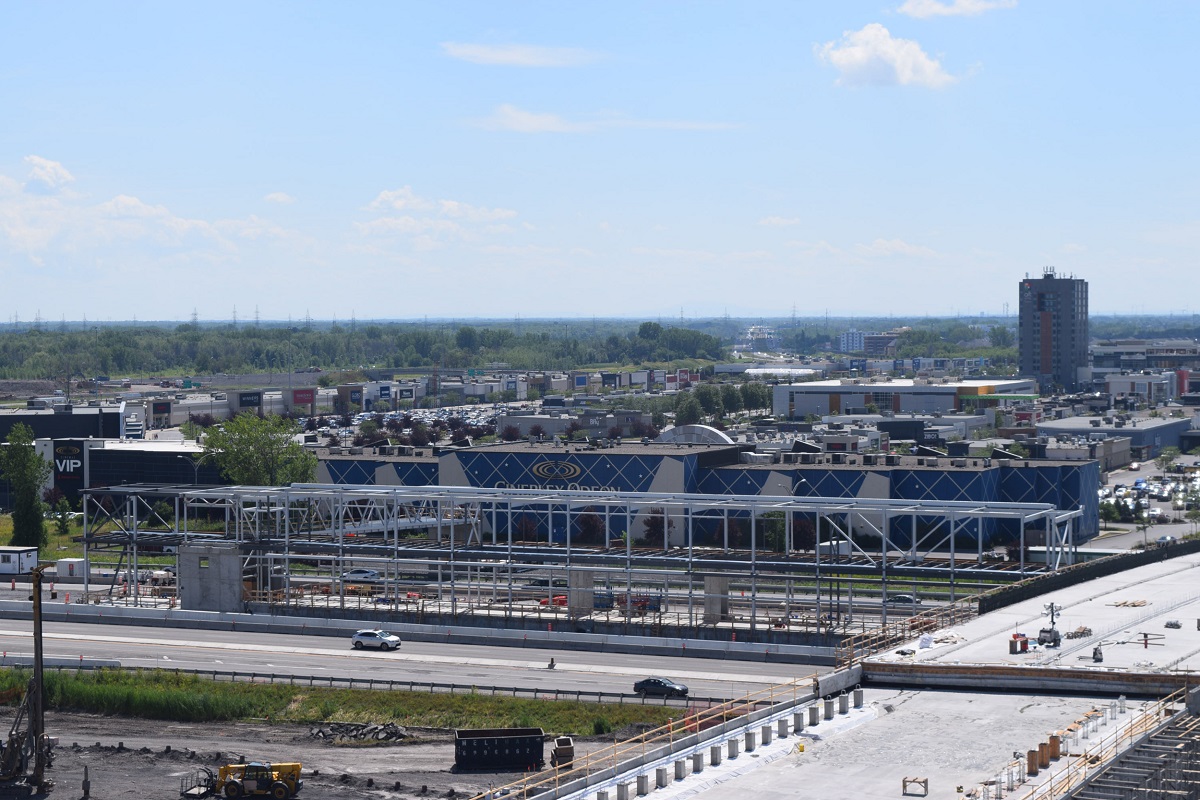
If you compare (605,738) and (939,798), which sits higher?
(939,798)

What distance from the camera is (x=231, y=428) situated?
9450 centimetres

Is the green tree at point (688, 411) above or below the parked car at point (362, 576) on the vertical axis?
above

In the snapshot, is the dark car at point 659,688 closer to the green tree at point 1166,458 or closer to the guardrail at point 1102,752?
the guardrail at point 1102,752

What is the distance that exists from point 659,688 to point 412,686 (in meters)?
7.72

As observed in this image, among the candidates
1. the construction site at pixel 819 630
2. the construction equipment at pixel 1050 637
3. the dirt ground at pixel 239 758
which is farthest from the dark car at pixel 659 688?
the construction equipment at pixel 1050 637

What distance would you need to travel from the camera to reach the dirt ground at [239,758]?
38.3m

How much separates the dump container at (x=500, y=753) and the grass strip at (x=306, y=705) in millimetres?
2650

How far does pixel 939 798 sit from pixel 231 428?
2935 inches

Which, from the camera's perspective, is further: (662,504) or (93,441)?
(93,441)

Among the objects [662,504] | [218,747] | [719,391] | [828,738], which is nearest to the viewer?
[828,738]

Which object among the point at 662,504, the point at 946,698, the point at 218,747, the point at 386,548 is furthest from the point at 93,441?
the point at 946,698

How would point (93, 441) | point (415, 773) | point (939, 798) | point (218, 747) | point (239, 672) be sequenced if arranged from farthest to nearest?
point (93, 441) < point (239, 672) < point (218, 747) < point (415, 773) < point (939, 798)

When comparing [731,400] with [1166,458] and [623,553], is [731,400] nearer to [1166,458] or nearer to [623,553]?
[1166,458]

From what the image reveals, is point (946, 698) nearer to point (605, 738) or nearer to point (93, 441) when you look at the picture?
point (605, 738)
